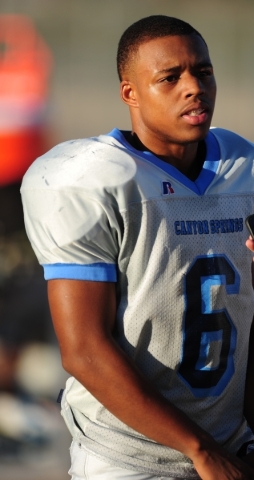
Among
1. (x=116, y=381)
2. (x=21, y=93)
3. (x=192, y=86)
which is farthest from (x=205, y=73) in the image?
(x=21, y=93)

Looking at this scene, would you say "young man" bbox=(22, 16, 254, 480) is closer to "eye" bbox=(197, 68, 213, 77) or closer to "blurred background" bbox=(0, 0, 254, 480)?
"eye" bbox=(197, 68, 213, 77)

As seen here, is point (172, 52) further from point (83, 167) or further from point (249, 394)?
point (249, 394)

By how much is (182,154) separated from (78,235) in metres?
0.45

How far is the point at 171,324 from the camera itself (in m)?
2.14

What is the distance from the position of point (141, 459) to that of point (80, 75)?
2.43 m

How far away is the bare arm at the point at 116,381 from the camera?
2041mm

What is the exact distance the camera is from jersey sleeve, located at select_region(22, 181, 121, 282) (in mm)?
2061

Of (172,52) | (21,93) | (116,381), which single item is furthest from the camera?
(21,93)

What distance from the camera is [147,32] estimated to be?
7.82ft

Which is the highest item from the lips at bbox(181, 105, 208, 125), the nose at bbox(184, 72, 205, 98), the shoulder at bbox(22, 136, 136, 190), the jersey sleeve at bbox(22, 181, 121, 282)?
the nose at bbox(184, 72, 205, 98)

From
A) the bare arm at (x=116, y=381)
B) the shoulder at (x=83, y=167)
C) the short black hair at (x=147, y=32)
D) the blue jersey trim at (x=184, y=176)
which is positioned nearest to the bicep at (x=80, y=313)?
the bare arm at (x=116, y=381)

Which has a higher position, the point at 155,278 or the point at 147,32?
the point at 147,32

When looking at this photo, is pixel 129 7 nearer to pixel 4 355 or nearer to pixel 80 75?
pixel 80 75

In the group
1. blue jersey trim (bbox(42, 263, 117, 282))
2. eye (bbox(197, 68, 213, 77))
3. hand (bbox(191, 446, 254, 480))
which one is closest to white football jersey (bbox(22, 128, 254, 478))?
blue jersey trim (bbox(42, 263, 117, 282))
